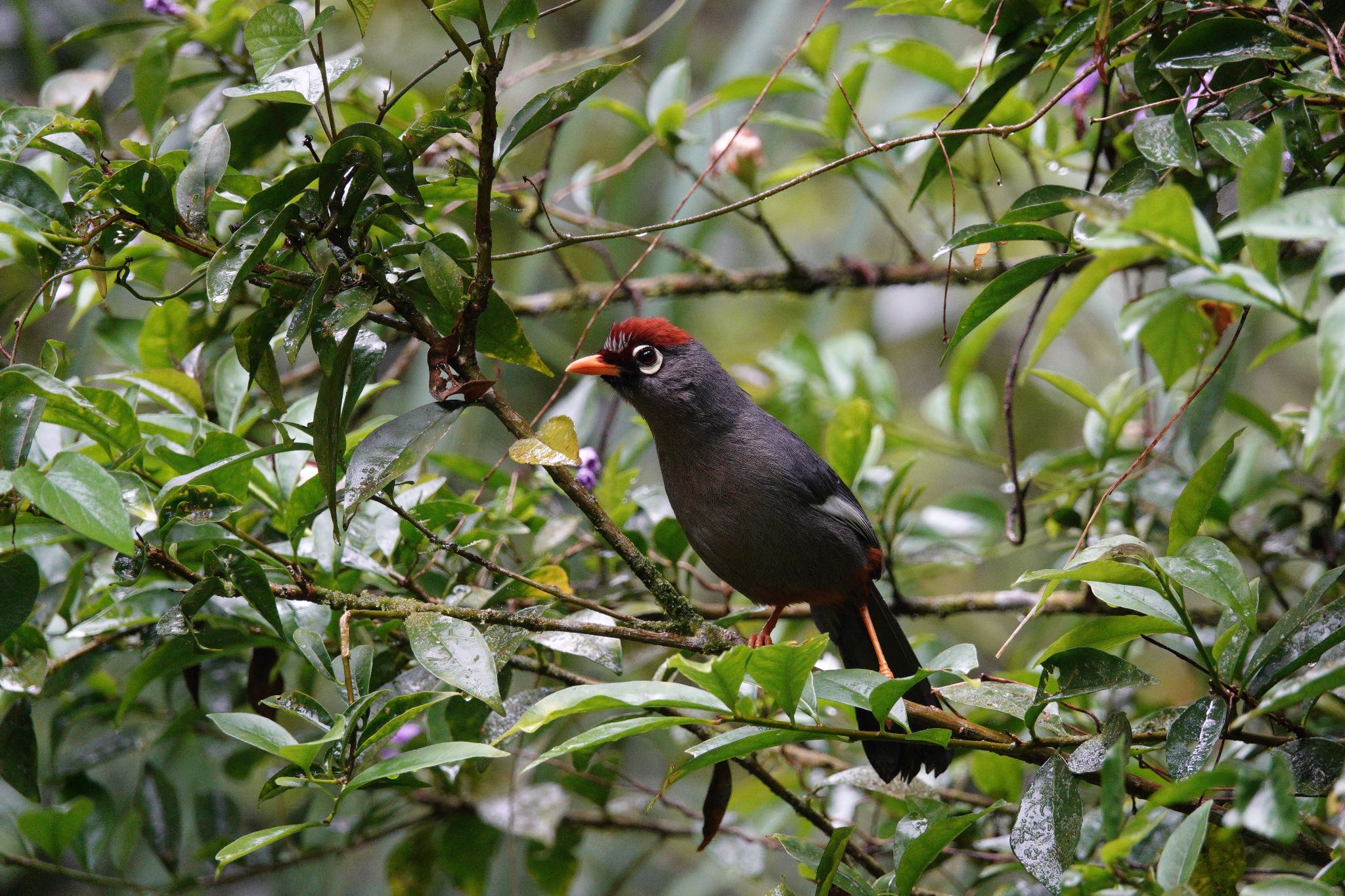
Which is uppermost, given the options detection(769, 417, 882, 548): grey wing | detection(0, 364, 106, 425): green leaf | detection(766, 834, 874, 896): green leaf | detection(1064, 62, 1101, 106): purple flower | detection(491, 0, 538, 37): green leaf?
detection(491, 0, 538, 37): green leaf

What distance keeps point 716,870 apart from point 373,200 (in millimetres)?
3790

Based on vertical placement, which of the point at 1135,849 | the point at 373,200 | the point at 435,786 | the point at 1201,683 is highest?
the point at 373,200

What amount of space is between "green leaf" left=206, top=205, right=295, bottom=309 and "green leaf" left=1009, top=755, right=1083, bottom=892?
5.31 ft

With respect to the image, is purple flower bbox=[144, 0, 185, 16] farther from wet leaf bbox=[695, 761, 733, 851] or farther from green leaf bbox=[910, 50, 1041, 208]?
wet leaf bbox=[695, 761, 733, 851]

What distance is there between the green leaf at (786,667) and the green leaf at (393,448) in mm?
740

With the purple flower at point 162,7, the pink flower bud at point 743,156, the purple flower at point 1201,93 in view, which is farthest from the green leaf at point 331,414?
the pink flower bud at point 743,156

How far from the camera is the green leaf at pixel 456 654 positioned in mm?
1766

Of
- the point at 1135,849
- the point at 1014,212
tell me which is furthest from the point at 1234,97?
the point at 1135,849

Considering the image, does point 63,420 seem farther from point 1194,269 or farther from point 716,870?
point 716,870

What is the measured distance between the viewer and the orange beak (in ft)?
10.4

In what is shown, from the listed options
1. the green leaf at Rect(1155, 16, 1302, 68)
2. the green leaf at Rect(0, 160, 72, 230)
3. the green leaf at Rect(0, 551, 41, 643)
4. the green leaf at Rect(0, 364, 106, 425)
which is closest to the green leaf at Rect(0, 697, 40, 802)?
the green leaf at Rect(0, 551, 41, 643)

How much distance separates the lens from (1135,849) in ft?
6.04

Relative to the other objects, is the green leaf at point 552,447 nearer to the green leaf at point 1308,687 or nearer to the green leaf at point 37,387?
the green leaf at point 37,387

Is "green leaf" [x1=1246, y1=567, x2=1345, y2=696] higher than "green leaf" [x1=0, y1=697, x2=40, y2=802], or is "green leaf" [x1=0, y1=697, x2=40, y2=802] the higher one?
"green leaf" [x1=1246, y1=567, x2=1345, y2=696]
